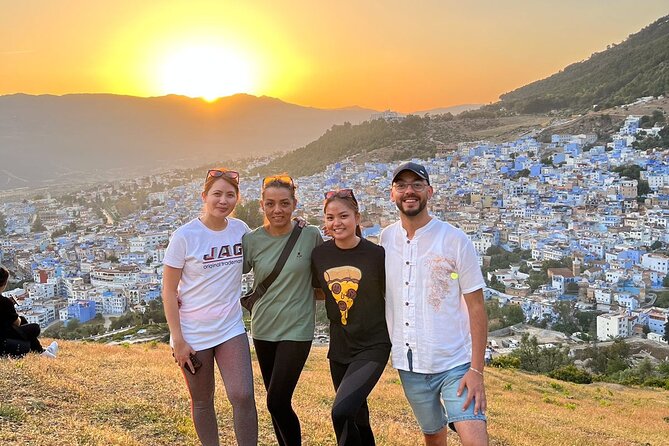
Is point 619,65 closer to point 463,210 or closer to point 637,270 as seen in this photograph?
point 463,210

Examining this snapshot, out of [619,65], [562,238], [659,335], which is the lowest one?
[659,335]

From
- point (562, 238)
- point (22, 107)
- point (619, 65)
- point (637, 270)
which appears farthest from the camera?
point (22, 107)

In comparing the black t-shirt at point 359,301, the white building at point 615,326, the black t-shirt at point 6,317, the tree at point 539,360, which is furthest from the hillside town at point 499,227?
the black t-shirt at point 359,301

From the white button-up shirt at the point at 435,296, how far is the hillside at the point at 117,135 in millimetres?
118623

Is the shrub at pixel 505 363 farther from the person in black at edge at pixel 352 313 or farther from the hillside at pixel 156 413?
the person in black at edge at pixel 352 313

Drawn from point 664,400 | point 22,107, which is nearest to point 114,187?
point 22,107

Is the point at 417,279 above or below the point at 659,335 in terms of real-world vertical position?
above

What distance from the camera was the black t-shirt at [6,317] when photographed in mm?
5191

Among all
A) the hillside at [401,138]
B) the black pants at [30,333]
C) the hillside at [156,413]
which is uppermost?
the hillside at [401,138]

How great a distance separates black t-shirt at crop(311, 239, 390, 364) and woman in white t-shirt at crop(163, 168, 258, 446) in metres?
0.48

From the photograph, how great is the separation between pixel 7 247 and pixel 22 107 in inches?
3893

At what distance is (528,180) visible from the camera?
214 feet

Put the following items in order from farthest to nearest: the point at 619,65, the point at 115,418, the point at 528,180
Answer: the point at 619,65, the point at 528,180, the point at 115,418

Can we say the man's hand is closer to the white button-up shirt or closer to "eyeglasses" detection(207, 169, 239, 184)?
the white button-up shirt
